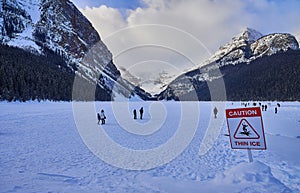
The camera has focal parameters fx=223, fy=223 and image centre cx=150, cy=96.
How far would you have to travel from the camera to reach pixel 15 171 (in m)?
5.55

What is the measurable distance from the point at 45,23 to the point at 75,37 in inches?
1361

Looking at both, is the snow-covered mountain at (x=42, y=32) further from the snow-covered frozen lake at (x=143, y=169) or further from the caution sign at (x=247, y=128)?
the caution sign at (x=247, y=128)

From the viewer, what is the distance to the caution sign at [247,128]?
18.9ft

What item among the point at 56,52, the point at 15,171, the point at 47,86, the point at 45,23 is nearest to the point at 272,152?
the point at 15,171

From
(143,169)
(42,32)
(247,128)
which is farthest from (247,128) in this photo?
(42,32)

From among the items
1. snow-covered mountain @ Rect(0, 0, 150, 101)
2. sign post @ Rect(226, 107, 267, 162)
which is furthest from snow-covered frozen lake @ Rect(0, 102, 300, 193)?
snow-covered mountain @ Rect(0, 0, 150, 101)

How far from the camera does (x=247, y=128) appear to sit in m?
6.00

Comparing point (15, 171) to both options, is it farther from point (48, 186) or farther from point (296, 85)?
point (296, 85)

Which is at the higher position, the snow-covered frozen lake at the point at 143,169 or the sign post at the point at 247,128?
the sign post at the point at 247,128

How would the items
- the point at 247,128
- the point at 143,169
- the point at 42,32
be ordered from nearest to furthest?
1. the point at 247,128
2. the point at 143,169
3. the point at 42,32

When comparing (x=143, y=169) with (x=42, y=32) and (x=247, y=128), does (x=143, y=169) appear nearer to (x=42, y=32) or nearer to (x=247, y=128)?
(x=247, y=128)

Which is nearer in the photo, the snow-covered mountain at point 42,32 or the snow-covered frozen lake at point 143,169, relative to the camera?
the snow-covered frozen lake at point 143,169

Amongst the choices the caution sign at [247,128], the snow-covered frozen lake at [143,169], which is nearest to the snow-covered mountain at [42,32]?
the snow-covered frozen lake at [143,169]

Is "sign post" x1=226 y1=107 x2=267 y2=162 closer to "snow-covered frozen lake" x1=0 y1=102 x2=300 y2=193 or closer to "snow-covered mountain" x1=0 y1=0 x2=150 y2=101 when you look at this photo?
"snow-covered frozen lake" x1=0 y1=102 x2=300 y2=193
